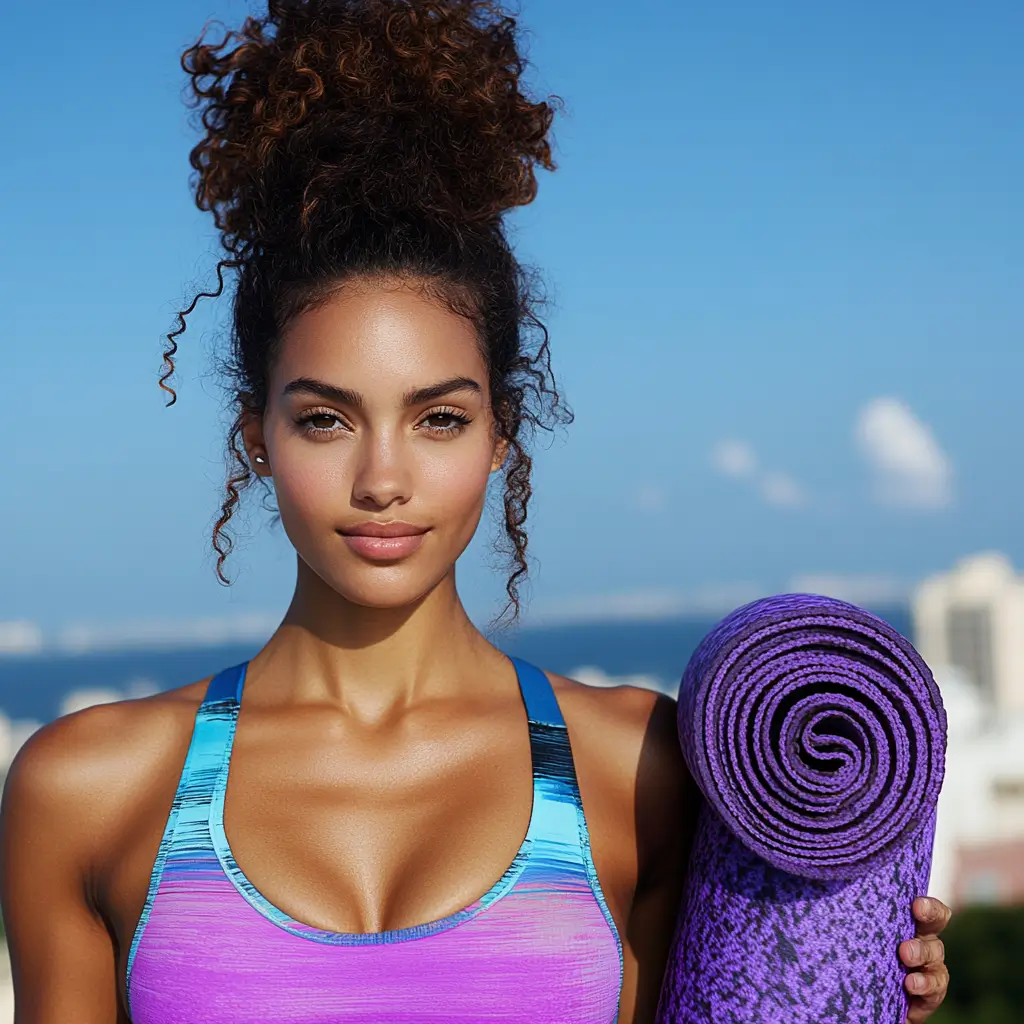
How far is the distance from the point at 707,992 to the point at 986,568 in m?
38.8

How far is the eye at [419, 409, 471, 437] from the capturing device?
1976 millimetres

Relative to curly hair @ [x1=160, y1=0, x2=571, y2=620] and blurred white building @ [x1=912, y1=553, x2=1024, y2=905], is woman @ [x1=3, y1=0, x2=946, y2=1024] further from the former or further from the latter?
blurred white building @ [x1=912, y1=553, x2=1024, y2=905]

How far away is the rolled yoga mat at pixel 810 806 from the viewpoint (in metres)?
1.70

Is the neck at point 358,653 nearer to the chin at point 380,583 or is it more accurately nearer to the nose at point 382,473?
the chin at point 380,583

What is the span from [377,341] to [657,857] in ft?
2.91

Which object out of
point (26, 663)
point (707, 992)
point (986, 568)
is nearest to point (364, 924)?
point (707, 992)

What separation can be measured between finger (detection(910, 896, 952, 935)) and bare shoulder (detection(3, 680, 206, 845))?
1073 mm

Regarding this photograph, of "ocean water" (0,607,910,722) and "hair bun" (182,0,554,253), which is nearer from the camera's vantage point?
"hair bun" (182,0,554,253)

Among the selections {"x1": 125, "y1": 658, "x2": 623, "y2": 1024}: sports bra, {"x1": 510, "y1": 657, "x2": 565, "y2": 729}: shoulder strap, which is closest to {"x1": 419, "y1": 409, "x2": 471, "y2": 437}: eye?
{"x1": 510, "y1": 657, "x2": 565, "y2": 729}: shoulder strap

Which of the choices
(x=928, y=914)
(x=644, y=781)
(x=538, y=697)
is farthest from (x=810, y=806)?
Result: (x=538, y=697)

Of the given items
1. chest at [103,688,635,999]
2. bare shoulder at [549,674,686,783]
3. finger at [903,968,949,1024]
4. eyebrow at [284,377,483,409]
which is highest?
eyebrow at [284,377,483,409]

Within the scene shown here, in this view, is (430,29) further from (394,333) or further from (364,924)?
(364,924)

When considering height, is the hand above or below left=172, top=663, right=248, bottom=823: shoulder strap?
below

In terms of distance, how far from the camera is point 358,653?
6.91 ft
